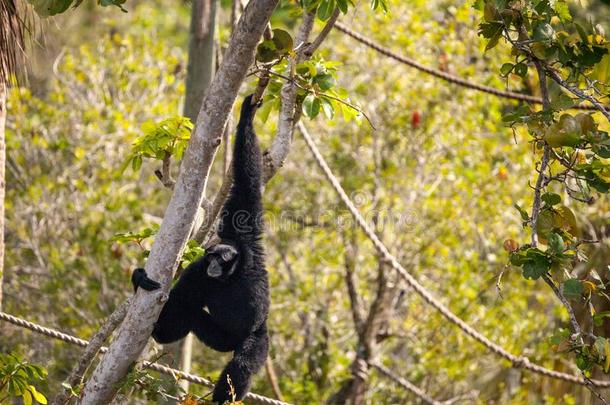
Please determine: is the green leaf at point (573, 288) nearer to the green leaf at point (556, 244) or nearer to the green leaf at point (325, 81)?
the green leaf at point (556, 244)

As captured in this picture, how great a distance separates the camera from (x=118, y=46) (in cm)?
868

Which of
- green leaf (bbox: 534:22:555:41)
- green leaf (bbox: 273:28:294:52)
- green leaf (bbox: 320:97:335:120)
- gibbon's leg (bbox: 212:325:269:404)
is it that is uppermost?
green leaf (bbox: 534:22:555:41)

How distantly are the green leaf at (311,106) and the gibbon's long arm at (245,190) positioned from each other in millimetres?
396

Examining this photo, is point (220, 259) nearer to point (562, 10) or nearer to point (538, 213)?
point (538, 213)

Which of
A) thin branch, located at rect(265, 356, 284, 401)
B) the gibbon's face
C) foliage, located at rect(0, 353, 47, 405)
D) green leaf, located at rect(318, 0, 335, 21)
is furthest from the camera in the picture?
thin branch, located at rect(265, 356, 284, 401)

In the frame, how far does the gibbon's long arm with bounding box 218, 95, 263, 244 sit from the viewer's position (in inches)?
152

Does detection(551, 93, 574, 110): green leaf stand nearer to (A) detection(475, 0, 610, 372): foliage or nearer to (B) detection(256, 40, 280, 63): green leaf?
(A) detection(475, 0, 610, 372): foliage

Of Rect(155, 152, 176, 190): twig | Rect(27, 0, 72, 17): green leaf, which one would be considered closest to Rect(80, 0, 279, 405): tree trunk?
Rect(155, 152, 176, 190): twig

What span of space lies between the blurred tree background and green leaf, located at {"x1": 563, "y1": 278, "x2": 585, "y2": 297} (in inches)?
169

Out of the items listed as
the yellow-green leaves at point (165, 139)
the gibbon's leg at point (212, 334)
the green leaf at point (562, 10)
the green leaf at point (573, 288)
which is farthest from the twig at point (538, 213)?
the gibbon's leg at point (212, 334)

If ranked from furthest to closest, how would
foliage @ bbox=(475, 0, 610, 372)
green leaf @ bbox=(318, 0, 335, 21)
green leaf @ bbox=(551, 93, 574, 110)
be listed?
green leaf @ bbox=(318, 0, 335, 21) < green leaf @ bbox=(551, 93, 574, 110) < foliage @ bbox=(475, 0, 610, 372)

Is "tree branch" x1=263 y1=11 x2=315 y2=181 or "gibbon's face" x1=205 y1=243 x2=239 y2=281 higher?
"tree branch" x1=263 y1=11 x2=315 y2=181

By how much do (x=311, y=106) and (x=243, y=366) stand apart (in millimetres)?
1679

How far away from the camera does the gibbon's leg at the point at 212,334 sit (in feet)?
14.4
